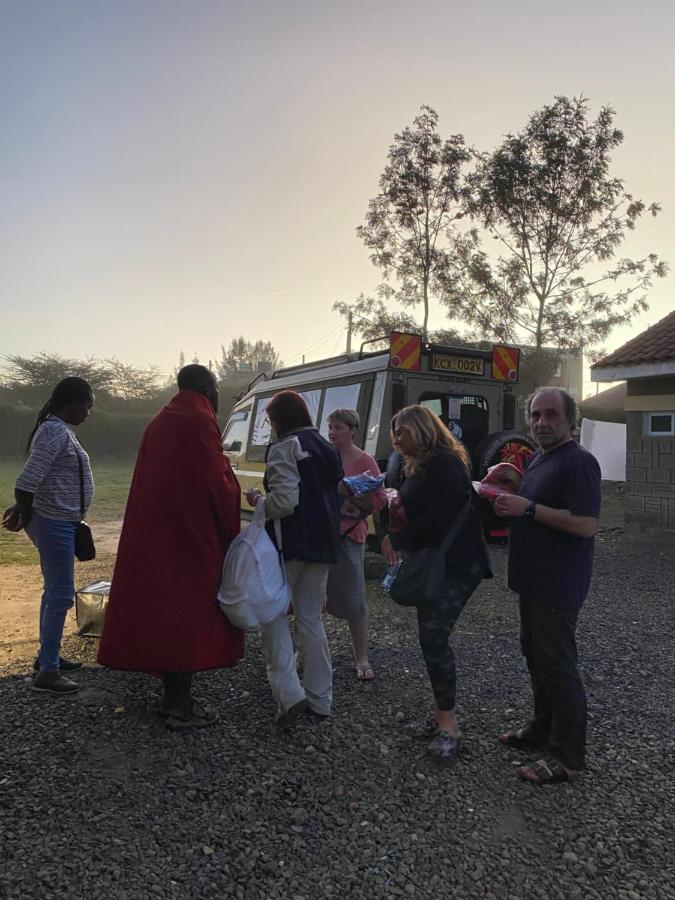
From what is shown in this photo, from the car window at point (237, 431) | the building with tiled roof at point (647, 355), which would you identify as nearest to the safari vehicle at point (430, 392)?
the car window at point (237, 431)

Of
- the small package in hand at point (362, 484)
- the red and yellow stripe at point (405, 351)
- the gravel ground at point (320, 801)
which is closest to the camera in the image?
the gravel ground at point (320, 801)

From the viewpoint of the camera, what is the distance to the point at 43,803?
2.66 metres

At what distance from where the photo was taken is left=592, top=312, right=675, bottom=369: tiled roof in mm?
9953

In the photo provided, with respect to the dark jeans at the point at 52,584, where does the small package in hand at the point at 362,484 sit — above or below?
above

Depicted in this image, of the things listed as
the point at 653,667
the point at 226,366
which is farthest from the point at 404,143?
the point at 226,366

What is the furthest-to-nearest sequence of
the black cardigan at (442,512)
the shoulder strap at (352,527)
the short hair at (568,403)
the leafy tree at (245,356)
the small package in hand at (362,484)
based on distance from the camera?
the leafy tree at (245,356), the shoulder strap at (352,527), the small package in hand at (362,484), the black cardigan at (442,512), the short hair at (568,403)

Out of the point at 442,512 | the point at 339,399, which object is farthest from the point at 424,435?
the point at 339,399

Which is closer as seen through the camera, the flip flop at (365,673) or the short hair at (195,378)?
the short hair at (195,378)

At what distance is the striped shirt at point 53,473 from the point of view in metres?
3.74

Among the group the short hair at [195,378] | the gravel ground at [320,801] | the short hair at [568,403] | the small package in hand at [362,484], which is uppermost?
the short hair at [195,378]

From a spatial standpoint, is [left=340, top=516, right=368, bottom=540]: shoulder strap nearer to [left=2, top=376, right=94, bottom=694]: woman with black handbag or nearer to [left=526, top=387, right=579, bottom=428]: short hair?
[left=526, top=387, right=579, bottom=428]: short hair

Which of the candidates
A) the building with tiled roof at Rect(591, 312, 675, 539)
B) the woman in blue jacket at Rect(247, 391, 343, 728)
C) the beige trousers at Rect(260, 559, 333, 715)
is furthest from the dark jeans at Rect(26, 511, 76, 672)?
the building with tiled roof at Rect(591, 312, 675, 539)

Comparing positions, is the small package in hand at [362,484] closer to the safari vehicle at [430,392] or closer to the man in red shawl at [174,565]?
the man in red shawl at [174,565]

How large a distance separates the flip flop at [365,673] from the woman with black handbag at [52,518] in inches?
70.1
